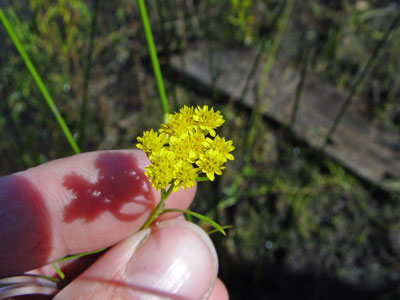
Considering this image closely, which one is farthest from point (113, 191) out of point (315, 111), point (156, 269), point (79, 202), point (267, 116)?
point (315, 111)

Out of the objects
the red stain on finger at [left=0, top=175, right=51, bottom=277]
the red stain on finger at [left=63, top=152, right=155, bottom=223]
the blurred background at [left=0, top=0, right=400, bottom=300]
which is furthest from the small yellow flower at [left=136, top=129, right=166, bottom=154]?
the blurred background at [left=0, top=0, right=400, bottom=300]

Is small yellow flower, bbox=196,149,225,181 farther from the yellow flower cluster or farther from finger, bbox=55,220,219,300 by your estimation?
finger, bbox=55,220,219,300

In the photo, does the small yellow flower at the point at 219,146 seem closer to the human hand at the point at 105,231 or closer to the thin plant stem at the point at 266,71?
the human hand at the point at 105,231

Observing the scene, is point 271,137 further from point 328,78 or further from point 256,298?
point 256,298

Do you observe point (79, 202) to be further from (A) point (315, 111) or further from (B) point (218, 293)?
(A) point (315, 111)

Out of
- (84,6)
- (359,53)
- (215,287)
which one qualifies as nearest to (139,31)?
(84,6)

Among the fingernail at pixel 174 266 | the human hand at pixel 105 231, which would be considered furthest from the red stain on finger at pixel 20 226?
the fingernail at pixel 174 266
